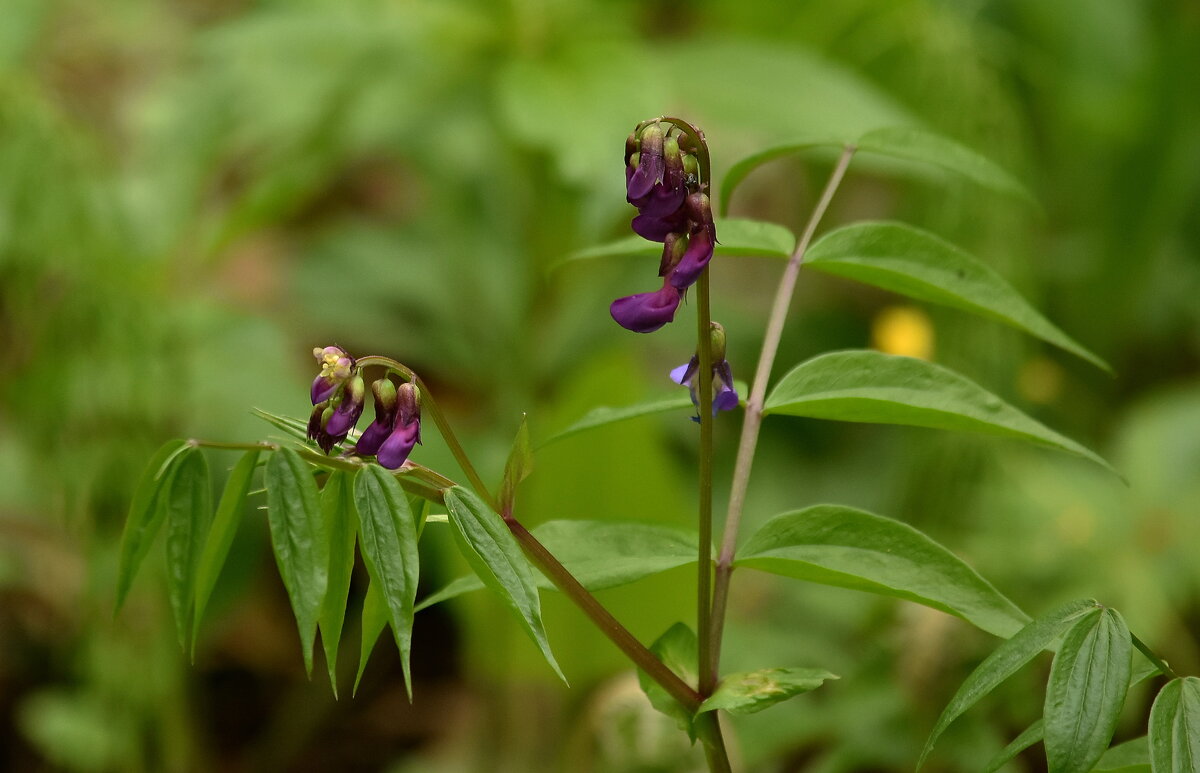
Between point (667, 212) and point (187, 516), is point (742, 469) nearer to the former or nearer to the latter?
point (667, 212)

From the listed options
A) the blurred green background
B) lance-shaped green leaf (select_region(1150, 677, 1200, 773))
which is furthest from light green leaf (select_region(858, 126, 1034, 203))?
the blurred green background

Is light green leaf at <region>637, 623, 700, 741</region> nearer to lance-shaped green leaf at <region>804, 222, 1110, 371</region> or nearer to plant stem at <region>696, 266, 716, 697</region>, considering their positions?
plant stem at <region>696, 266, 716, 697</region>

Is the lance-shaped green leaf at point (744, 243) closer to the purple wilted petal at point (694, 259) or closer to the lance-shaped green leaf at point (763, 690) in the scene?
the purple wilted petal at point (694, 259)

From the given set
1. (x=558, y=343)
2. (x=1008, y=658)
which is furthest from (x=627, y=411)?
(x=558, y=343)

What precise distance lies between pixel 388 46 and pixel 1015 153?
121 cm

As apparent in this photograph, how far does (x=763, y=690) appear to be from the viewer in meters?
0.72

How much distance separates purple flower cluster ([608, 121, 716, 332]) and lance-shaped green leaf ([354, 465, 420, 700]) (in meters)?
0.16

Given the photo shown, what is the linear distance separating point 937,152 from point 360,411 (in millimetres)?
471

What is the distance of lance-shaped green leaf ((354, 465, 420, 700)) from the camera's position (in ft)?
2.00

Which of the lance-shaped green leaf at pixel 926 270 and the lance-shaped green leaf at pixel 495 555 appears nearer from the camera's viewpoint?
the lance-shaped green leaf at pixel 495 555

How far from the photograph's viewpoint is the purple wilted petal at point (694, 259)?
0.64m

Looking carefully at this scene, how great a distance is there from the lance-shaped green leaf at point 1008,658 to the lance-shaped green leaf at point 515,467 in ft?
0.86

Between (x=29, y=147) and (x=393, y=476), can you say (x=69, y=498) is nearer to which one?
(x=29, y=147)

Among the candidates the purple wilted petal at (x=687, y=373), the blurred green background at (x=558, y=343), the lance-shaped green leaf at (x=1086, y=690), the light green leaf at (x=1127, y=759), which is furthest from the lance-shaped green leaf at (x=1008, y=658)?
the blurred green background at (x=558, y=343)
